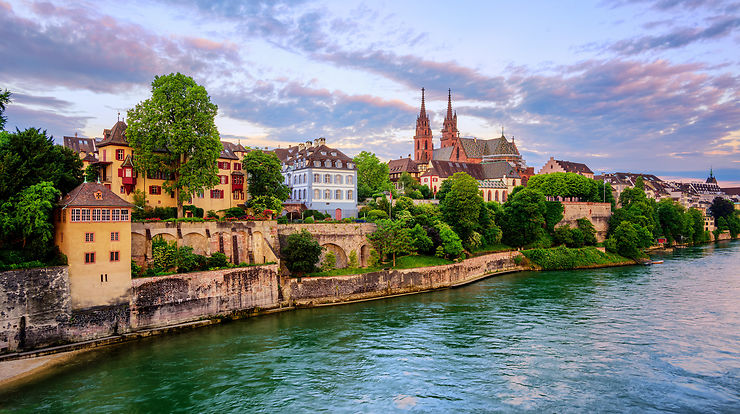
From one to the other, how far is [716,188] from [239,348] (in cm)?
18956

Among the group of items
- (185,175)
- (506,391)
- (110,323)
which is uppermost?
(185,175)

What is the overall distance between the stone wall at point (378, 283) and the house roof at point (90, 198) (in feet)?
47.3

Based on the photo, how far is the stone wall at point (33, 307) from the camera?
25.8m

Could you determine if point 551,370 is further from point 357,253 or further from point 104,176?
point 104,176

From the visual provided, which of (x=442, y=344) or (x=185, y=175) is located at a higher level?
(x=185, y=175)

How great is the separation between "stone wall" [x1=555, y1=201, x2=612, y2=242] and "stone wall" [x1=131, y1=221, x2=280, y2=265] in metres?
52.0

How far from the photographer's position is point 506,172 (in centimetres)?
10706

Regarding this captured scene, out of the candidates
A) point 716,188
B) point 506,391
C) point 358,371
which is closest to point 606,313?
point 506,391

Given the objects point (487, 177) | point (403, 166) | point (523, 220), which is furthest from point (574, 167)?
point (523, 220)

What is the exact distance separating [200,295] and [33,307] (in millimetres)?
9919

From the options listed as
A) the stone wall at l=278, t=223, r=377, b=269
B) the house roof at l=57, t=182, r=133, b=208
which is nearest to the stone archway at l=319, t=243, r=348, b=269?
the stone wall at l=278, t=223, r=377, b=269

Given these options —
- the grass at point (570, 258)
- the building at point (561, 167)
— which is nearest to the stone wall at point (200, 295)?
the grass at point (570, 258)

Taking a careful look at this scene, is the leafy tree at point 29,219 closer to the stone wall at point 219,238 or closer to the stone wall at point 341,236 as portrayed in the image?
the stone wall at point 219,238

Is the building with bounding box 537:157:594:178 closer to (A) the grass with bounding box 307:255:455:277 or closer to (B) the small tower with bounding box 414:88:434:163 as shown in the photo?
(B) the small tower with bounding box 414:88:434:163
